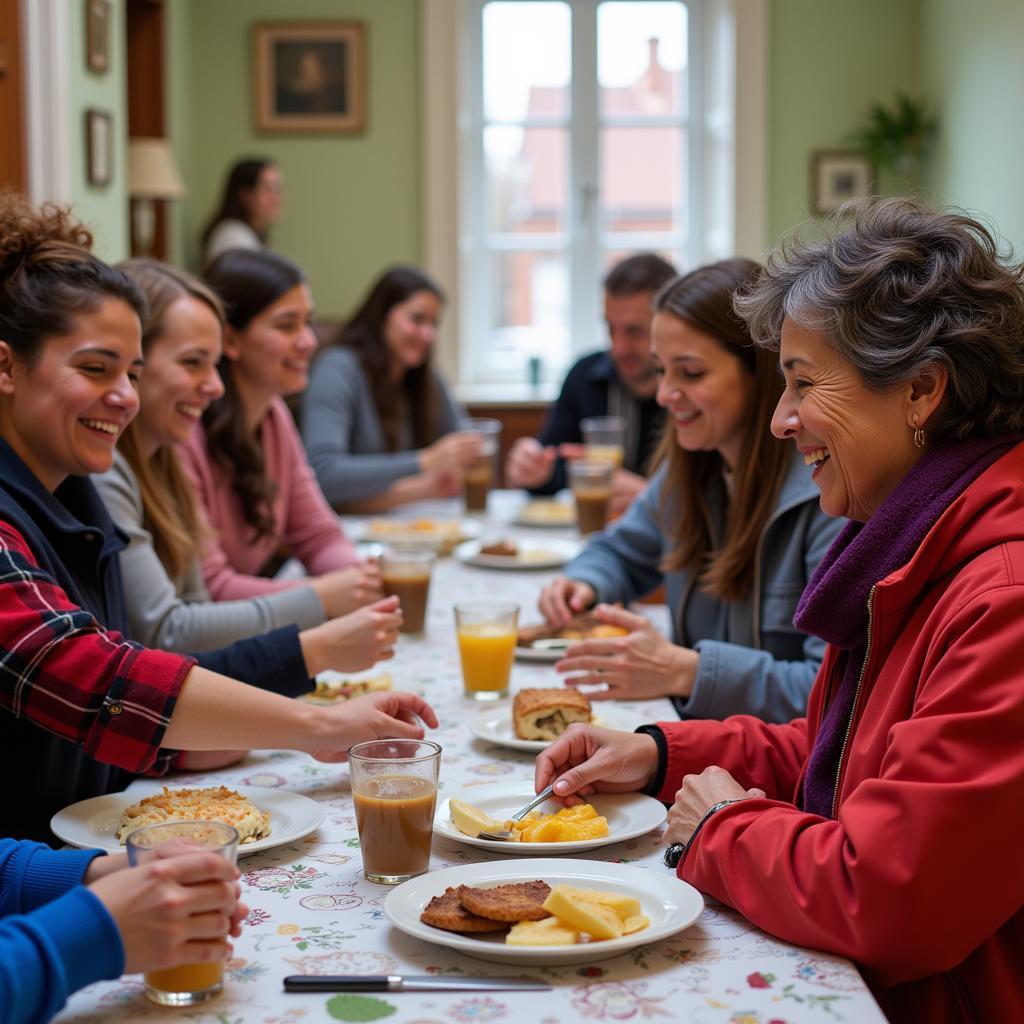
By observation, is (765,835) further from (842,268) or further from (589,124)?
(589,124)

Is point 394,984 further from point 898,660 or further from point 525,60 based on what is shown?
point 525,60

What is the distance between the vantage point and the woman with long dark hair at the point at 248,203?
6082mm

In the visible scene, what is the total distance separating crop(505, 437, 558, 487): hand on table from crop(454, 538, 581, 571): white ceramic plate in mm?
656

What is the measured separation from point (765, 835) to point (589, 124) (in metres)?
5.98

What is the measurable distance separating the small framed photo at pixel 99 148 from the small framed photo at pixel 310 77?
1.54 metres

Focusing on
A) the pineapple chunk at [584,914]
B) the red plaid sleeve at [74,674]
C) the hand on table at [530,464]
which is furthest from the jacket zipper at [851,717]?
the hand on table at [530,464]

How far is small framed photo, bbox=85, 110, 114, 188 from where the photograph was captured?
4.73 metres

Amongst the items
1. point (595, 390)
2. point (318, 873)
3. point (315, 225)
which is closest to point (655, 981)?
point (318, 873)

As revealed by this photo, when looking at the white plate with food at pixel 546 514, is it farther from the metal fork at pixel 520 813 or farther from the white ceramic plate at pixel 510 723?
the metal fork at pixel 520 813

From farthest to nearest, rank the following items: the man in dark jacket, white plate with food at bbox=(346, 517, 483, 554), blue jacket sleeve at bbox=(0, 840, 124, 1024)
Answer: the man in dark jacket
white plate with food at bbox=(346, 517, 483, 554)
blue jacket sleeve at bbox=(0, 840, 124, 1024)

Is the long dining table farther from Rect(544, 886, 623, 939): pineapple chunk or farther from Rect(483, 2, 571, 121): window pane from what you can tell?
Rect(483, 2, 571, 121): window pane

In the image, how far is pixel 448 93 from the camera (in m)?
6.37

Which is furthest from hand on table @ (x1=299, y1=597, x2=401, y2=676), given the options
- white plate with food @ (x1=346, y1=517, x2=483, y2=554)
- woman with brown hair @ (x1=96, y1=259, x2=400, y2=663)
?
white plate with food @ (x1=346, y1=517, x2=483, y2=554)

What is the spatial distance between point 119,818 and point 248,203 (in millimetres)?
5094
